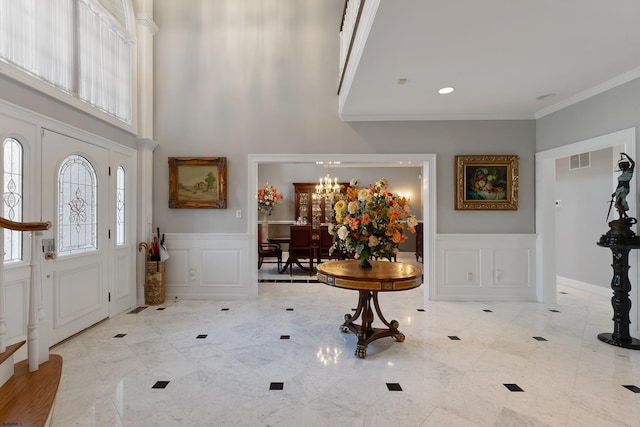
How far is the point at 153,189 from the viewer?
184 inches

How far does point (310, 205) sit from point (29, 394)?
845cm

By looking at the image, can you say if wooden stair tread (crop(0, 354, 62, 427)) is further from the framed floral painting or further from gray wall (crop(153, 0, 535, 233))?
the framed floral painting

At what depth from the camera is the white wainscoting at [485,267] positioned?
15.2 feet

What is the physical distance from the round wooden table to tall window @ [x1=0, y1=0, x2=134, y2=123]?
322 centimetres

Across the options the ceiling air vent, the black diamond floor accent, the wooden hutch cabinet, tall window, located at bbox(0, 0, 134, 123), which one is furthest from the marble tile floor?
the wooden hutch cabinet

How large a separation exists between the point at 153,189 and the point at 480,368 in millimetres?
4660

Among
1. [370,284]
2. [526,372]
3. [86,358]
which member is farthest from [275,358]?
[526,372]

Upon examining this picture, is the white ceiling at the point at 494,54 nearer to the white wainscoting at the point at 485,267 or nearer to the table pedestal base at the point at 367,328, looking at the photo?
the white wainscoting at the point at 485,267

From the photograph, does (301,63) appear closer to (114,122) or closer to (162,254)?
(114,122)

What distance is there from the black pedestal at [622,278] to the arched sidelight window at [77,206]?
5.55 meters

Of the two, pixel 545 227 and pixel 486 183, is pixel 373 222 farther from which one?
pixel 545 227

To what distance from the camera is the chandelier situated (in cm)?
918

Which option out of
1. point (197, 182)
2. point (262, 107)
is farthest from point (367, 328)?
point (262, 107)

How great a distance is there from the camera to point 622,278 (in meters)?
3.15
